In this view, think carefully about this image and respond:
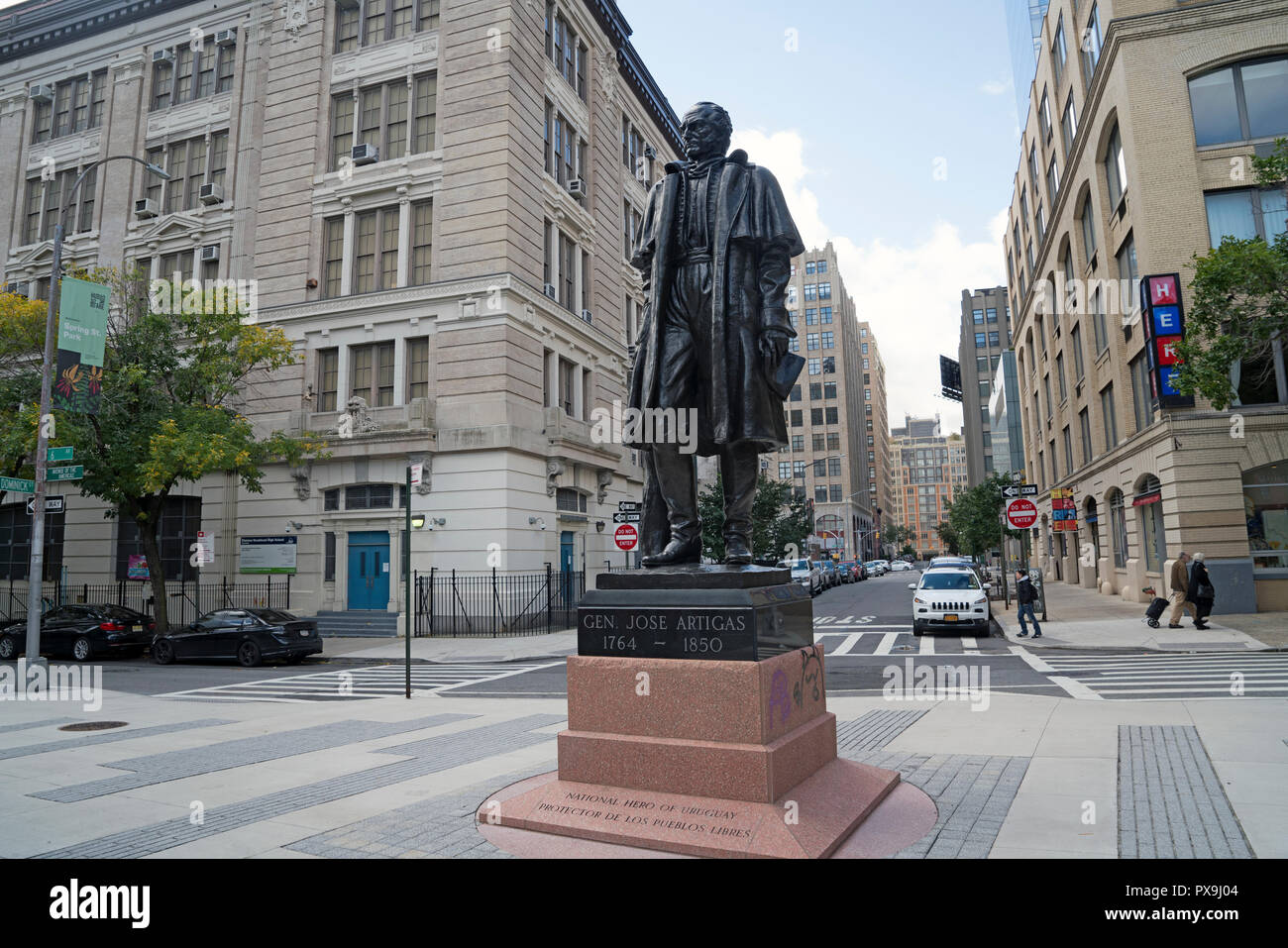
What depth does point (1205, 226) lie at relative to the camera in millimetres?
22844

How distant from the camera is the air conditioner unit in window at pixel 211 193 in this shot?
97.9 feet

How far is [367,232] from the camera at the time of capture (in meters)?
28.0

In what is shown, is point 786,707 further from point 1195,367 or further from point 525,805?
point 1195,367

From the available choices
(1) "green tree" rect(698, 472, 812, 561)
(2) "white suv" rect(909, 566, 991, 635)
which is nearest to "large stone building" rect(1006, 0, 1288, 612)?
(2) "white suv" rect(909, 566, 991, 635)

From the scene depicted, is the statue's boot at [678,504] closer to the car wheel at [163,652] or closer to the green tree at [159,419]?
the green tree at [159,419]

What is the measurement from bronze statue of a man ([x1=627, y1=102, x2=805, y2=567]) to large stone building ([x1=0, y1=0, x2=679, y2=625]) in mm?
19220

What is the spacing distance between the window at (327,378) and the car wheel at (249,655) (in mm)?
10366

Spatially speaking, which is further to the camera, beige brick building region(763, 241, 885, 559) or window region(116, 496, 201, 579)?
beige brick building region(763, 241, 885, 559)

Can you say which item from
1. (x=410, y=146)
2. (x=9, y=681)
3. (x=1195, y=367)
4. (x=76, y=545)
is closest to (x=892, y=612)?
(x=1195, y=367)

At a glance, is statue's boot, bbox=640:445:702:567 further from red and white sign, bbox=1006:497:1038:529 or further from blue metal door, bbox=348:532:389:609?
blue metal door, bbox=348:532:389:609

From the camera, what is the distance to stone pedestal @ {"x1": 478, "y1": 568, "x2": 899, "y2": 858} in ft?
14.6

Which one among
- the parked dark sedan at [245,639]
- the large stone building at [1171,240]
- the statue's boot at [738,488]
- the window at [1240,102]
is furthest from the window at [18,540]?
the window at [1240,102]
